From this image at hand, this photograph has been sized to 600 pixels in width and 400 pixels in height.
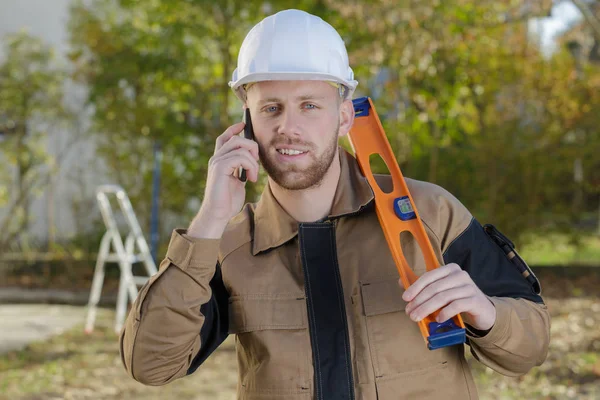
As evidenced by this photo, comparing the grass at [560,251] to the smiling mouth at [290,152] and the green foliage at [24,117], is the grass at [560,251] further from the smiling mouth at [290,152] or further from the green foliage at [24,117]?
the smiling mouth at [290,152]

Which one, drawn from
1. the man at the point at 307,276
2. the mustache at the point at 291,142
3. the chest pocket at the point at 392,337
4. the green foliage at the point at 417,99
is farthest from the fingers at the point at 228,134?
the green foliage at the point at 417,99

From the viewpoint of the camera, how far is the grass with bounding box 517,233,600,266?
973 centimetres

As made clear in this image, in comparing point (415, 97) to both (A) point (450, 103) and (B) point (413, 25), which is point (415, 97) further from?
(B) point (413, 25)

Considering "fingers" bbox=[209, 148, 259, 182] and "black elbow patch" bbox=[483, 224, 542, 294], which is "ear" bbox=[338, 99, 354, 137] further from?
"black elbow patch" bbox=[483, 224, 542, 294]

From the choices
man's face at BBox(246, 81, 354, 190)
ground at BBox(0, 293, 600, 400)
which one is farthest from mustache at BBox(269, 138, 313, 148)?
ground at BBox(0, 293, 600, 400)

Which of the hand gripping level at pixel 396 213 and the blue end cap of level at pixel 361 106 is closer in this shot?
the hand gripping level at pixel 396 213

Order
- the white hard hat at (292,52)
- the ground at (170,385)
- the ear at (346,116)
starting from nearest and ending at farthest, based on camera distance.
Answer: the white hard hat at (292,52)
the ear at (346,116)
the ground at (170,385)

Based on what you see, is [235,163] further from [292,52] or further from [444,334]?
[444,334]

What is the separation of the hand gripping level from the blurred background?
512 centimetres

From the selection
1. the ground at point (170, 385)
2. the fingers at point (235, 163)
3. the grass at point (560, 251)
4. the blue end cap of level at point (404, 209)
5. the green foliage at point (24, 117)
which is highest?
the fingers at point (235, 163)

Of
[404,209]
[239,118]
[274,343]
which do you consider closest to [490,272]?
[404,209]

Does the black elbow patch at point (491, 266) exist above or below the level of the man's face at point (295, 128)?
below

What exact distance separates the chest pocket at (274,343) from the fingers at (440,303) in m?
0.35

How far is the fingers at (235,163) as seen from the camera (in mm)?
1878
